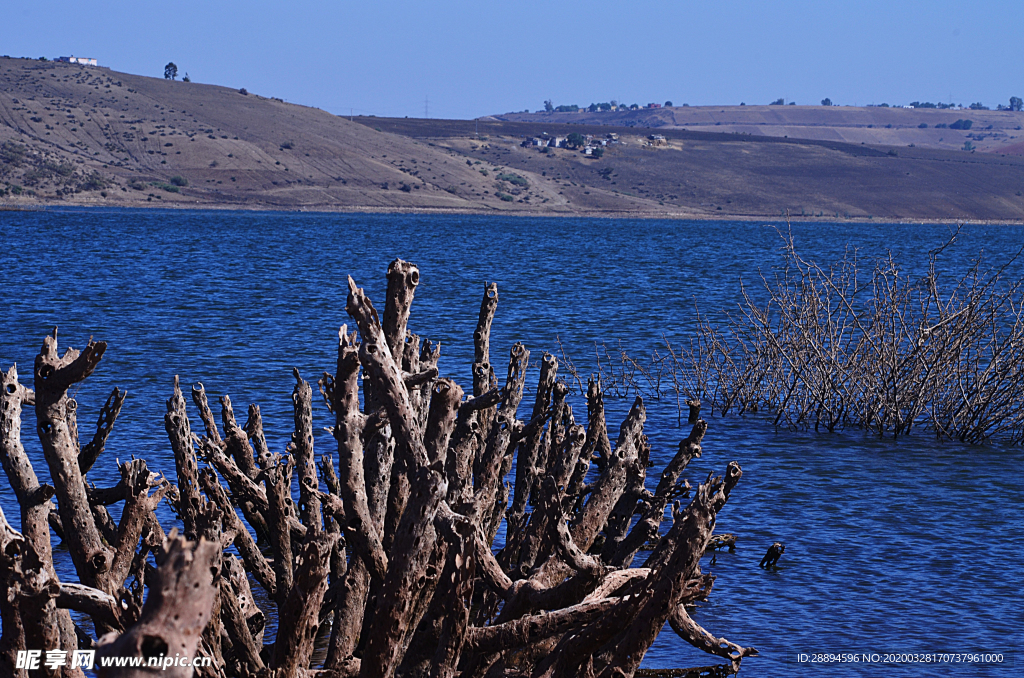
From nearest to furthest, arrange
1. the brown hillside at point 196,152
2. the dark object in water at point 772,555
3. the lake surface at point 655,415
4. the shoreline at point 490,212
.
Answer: the lake surface at point 655,415 < the dark object in water at point 772,555 < the shoreline at point 490,212 < the brown hillside at point 196,152

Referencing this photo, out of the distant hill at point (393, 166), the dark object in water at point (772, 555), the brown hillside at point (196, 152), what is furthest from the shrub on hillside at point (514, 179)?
the dark object in water at point (772, 555)

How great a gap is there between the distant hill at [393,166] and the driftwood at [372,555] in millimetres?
95431

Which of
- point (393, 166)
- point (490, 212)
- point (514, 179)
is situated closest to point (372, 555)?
point (490, 212)

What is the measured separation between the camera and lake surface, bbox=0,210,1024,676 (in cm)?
712

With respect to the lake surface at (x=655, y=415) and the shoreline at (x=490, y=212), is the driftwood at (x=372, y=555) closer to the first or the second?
the lake surface at (x=655, y=415)

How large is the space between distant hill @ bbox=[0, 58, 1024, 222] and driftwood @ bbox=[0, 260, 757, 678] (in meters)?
95.4

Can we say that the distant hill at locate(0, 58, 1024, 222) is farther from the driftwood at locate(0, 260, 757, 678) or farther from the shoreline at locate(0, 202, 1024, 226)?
the driftwood at locate(0, 260, 757, 678)

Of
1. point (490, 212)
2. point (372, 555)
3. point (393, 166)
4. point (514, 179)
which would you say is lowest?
point (490, 212)

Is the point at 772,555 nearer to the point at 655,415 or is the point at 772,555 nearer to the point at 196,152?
the point at 655,415

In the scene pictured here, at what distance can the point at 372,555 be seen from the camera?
4.95 metres

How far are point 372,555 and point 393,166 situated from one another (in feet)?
389

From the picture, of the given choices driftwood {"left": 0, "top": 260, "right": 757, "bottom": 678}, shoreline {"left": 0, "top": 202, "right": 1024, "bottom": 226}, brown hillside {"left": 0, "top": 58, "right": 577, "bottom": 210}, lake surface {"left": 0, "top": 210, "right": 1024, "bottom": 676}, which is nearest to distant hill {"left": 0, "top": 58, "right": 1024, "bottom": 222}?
brown hillside {"left": 0, "top": 58, "right": 577, "bottom": 210}

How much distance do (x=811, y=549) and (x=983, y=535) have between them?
1.73 m

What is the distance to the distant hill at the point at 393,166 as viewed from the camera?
105 m
